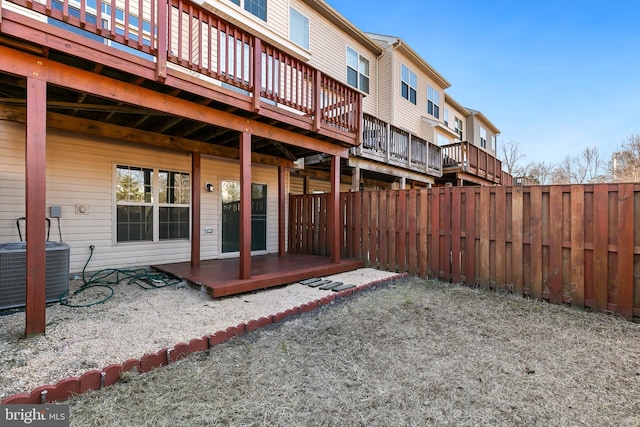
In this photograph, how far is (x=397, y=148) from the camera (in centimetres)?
950

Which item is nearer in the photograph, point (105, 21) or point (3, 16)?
point (3, 16)

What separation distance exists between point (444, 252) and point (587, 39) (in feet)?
59.7

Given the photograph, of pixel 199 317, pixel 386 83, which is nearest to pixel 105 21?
pixel 199 317

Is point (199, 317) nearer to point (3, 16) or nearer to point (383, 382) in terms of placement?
point (383, 382)

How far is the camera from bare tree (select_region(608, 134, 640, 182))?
18.1 m

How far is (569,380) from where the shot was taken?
2.32 meters

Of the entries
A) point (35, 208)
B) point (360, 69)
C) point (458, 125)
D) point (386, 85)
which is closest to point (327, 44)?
point (360, 69)

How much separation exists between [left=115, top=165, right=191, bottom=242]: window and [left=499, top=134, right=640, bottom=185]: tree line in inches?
941

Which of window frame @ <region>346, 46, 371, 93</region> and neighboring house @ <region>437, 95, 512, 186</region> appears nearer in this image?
window frame @ <region>346, 46, 371, 93</region>

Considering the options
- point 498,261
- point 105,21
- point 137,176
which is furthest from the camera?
point 137,176

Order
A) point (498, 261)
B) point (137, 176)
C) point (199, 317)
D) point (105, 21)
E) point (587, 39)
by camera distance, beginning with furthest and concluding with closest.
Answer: point (587, 39) → point (137, 176) → point (105, 21) → point (498, 261) → point (199, 317)

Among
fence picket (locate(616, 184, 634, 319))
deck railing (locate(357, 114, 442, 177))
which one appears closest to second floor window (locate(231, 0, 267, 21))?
deck railing (locate(357, 114, 442, 177))

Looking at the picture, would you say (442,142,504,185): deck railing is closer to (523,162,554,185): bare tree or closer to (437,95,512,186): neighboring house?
(437,95,512,186): neighboring house

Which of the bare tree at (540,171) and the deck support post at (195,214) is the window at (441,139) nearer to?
the deck support post at (195,214)
